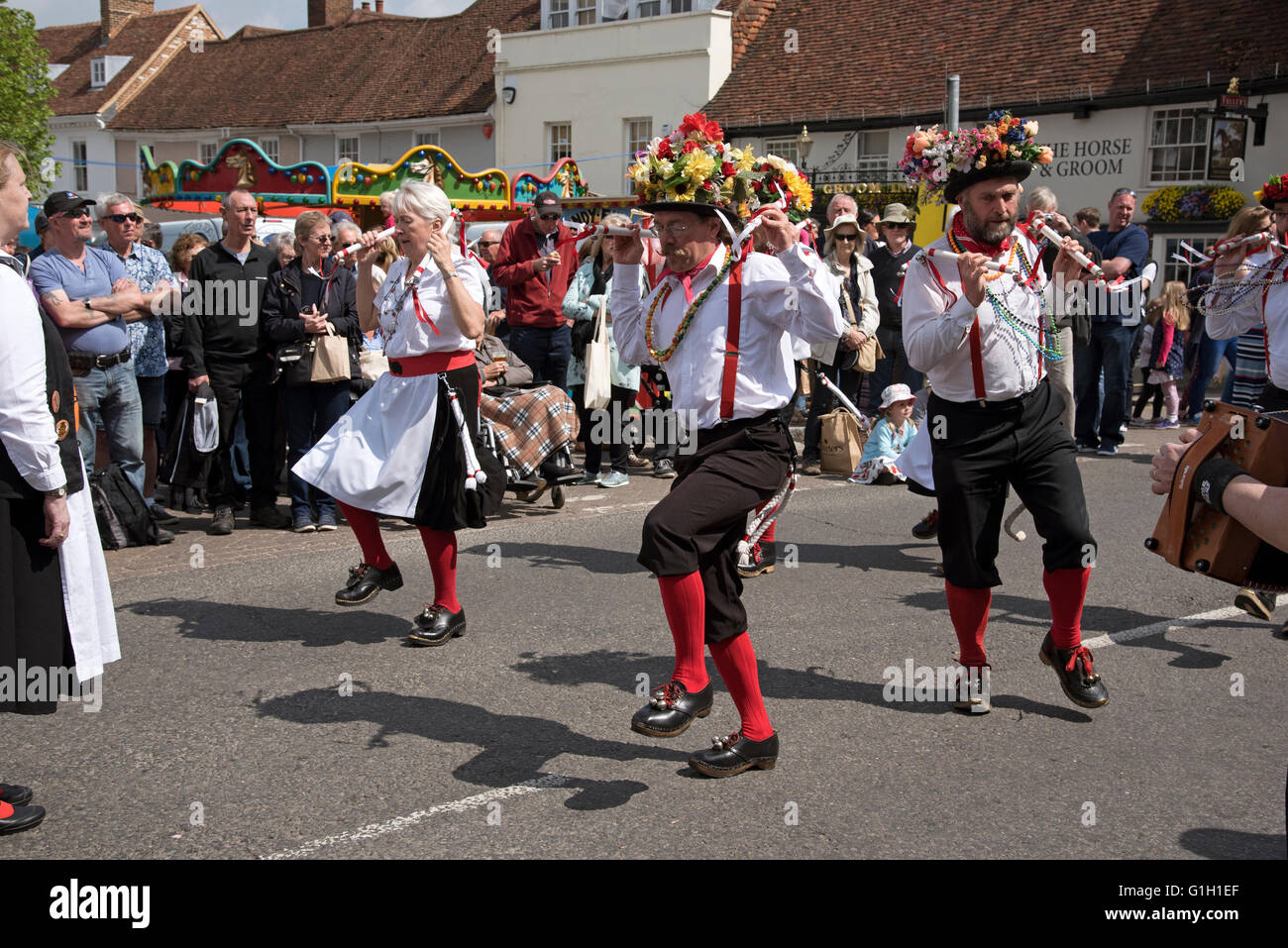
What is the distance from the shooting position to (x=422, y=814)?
13.6 feet

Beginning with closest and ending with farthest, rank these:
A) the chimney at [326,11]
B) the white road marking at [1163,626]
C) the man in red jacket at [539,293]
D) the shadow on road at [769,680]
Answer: the shadow on road at [769,680] < the white road marking at [1163,626] < the man in red jacket at [539,293] < the chimney at [326,11]

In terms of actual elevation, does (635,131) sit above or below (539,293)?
above

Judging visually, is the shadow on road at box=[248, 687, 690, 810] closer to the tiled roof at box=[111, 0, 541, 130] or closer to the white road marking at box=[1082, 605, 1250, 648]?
the white road marking at box=[1082, 605, 1250, 648]

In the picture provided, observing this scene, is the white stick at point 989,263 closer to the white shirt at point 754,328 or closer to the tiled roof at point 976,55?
the white shirt at point 754,328

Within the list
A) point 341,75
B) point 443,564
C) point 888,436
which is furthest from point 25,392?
point 341,75

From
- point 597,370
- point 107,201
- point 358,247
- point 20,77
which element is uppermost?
point 20,77

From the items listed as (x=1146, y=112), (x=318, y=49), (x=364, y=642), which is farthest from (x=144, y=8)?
(x=364, y=642)

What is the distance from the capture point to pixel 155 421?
902 cm

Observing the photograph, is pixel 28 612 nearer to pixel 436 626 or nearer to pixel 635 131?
pixel 436 626

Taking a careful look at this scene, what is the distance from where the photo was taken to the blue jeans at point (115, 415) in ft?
25.8

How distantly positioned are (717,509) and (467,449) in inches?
80.3

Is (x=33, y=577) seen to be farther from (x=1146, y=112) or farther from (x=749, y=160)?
(x=1146, y=112)

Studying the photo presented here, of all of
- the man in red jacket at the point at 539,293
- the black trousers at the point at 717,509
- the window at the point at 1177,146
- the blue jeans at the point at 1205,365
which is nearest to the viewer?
the black trousers at the point at 717,509

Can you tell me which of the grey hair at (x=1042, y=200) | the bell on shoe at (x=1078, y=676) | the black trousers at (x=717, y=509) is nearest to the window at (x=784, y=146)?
the grey hair at (x=1042, y=200)
